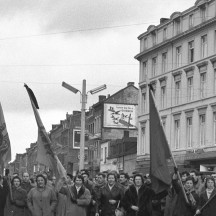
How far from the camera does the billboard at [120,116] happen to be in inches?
2576

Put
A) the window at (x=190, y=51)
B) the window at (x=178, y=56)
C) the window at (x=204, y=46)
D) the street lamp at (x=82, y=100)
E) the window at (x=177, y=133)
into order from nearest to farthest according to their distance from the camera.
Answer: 1. the street lamp at (x=82, y=100)
2. the window at (x=204, y=46)
3. the window at (x=190, y=51)
4. the window at (x=177, y=133)
5. the window at (x=178, y=56)

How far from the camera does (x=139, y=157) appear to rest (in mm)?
64750

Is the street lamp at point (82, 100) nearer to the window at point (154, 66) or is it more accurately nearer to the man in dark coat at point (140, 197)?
the window at point (154, 66)

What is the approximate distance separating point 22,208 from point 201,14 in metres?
36.7

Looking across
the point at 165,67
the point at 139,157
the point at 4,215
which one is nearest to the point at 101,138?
the point at 139,157

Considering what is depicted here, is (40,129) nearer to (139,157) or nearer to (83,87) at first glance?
(83,87)

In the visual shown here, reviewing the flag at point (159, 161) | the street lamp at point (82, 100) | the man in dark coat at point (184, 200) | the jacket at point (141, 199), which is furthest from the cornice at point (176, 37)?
the man in dark coat at point (184, 200)

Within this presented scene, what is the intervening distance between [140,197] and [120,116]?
47769 mm

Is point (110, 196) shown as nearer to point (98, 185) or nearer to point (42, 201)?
point (98, 185)

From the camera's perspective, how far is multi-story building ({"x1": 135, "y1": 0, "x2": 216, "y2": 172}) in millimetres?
52156

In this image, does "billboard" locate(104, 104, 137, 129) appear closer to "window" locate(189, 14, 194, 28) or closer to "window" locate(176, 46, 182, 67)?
"window" locate(176, 46, 182, 67)

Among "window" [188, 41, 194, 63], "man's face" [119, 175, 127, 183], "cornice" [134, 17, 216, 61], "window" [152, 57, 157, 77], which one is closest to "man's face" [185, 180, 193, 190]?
"man's face" [119, 175, 127, 183]

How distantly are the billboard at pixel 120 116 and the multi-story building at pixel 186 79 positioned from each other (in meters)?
2.35

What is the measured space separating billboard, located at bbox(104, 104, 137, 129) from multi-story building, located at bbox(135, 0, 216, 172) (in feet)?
7.71
